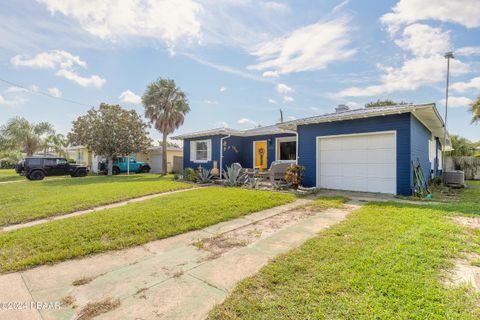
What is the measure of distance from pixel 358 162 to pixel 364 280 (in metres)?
7.21

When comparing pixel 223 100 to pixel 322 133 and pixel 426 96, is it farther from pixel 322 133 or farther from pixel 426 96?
pixel 426 96

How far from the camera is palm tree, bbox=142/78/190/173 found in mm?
20141

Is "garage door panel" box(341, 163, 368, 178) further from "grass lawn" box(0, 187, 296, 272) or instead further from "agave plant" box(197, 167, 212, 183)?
"agave plant" box(197, 167, 212, 183)

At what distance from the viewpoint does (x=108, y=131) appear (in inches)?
723

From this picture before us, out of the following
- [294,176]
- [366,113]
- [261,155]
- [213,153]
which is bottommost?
[294,176]

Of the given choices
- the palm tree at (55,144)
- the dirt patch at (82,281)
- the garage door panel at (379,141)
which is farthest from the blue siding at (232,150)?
the palm tree at (55,144)

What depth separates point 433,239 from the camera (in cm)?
369

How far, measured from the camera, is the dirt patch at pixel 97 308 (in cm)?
214

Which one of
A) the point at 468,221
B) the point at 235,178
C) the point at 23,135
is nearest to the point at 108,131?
the point at 235,178

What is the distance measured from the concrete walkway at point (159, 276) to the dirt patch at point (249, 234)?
0.02 m

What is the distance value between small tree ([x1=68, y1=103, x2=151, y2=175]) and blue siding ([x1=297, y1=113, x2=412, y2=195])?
14773 millimetres

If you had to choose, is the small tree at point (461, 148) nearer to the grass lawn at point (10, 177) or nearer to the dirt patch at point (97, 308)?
the dirt patch at point (97, 308)

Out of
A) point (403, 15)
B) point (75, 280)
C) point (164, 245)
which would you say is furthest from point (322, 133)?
point (75, 280)

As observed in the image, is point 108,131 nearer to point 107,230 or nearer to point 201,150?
point 201,150
